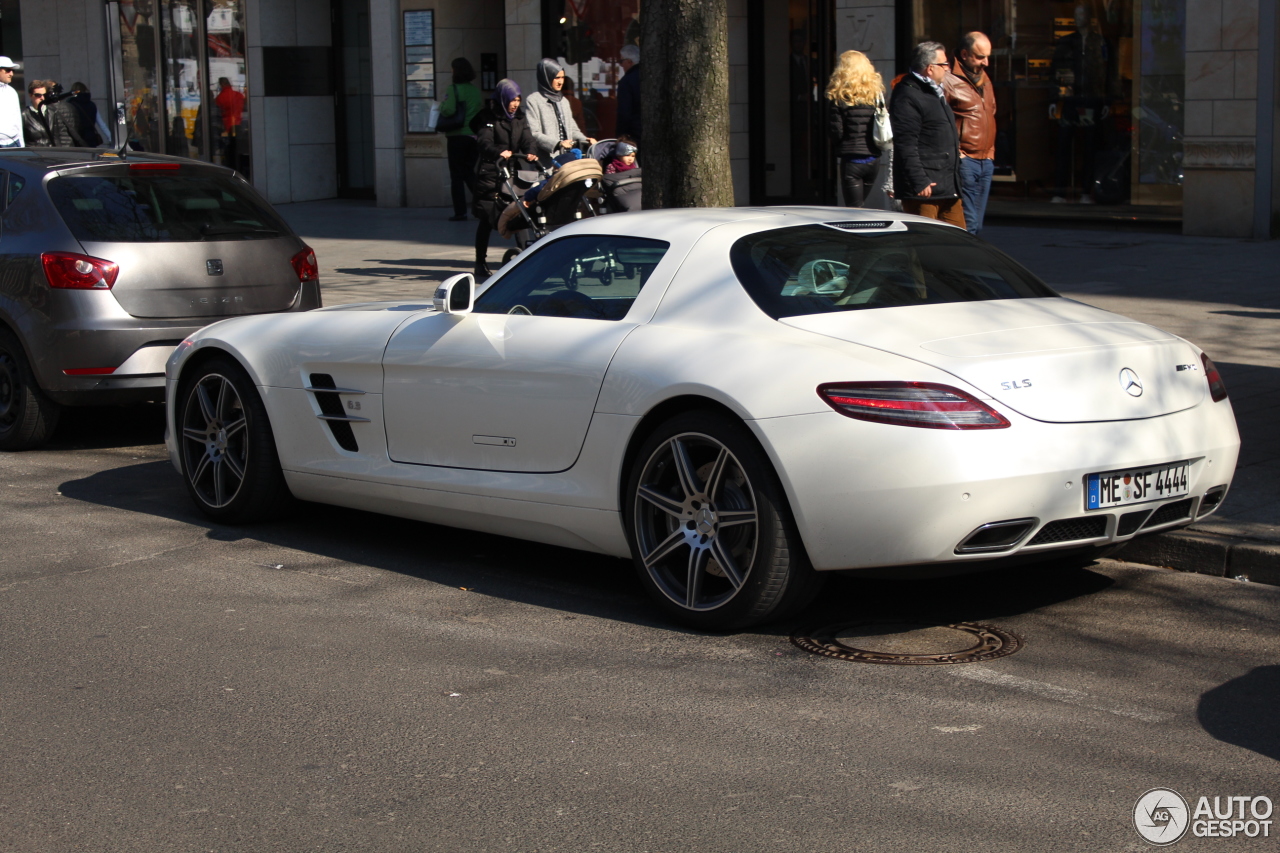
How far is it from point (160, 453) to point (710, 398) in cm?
491

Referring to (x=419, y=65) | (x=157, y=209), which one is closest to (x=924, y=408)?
(x=157, y=209)

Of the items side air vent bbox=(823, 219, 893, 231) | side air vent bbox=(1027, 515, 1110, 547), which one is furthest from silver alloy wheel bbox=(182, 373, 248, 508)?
side air vent bbox=(1027, 515, 1110, 547)

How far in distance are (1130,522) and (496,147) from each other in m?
9.93

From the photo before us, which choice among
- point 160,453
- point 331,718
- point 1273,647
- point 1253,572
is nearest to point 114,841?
point 331,718

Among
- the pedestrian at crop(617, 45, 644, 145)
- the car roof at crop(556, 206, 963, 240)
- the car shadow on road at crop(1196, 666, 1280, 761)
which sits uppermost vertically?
the pedestrian at crop(617, 45, 644, 145)

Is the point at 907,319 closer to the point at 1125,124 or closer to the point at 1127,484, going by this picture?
the point at 1127,484

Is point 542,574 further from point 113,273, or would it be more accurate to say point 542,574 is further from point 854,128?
point 854,128

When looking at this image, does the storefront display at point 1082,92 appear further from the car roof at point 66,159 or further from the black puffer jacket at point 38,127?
the car roof at point 66,159

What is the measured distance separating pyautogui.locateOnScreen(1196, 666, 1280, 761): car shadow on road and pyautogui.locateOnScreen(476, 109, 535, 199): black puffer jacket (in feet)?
33.7

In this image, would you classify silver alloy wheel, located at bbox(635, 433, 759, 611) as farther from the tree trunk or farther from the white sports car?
the tree trunk

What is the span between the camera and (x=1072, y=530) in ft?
15.9

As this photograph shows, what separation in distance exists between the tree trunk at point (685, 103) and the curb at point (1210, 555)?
12.0 ft

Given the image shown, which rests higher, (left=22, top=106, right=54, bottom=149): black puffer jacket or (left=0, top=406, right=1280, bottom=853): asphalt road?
(left=22, top=106, right=54, bottom=149): black puffer jacket

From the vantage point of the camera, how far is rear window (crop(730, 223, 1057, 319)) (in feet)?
17.4
